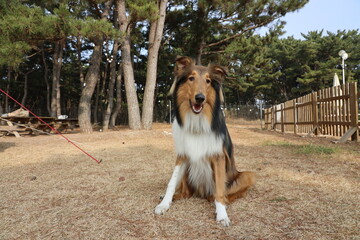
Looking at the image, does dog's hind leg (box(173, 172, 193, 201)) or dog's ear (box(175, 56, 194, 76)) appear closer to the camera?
dog's ear (box(175, 56, 194, 76))

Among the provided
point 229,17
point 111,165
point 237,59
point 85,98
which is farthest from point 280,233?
point 237,59

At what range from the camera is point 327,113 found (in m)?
8.70

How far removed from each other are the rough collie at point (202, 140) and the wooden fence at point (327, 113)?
618 centimetres

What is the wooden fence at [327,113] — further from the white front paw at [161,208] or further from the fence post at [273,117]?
the white front paw at [161,208]

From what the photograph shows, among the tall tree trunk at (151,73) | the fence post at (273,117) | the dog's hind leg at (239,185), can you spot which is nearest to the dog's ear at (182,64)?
the dog's hind leg at (239,185)

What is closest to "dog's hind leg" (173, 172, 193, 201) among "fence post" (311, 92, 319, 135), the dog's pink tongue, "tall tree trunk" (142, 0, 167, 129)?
the dog's pink tongue

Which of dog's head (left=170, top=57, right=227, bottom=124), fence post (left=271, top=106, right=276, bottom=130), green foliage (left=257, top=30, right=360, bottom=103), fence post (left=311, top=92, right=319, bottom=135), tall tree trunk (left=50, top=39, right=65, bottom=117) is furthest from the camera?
green foliage (left=257, top=30, right=360, bottom=103)

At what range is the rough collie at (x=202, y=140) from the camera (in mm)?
2424

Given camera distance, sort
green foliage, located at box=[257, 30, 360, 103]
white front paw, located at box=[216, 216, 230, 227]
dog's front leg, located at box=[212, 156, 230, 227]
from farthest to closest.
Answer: green foliage, located at box=[257, 30, 360, 103], dog's front leg, located at box=[212, 156, 230, 227], white front paw, located at box=[216, 216, 230, 227]

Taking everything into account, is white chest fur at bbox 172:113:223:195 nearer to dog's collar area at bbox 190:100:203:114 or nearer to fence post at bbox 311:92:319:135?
dog's collar area at bbox 190:100:203:114

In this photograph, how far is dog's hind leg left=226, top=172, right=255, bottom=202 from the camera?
2605 millimetres

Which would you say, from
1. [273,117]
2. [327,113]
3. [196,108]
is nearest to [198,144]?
[196,108]

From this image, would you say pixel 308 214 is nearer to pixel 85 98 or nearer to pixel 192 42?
pixel 85 98

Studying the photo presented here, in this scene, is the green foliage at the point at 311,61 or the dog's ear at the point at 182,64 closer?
the dog's ear at the point at 182,64
